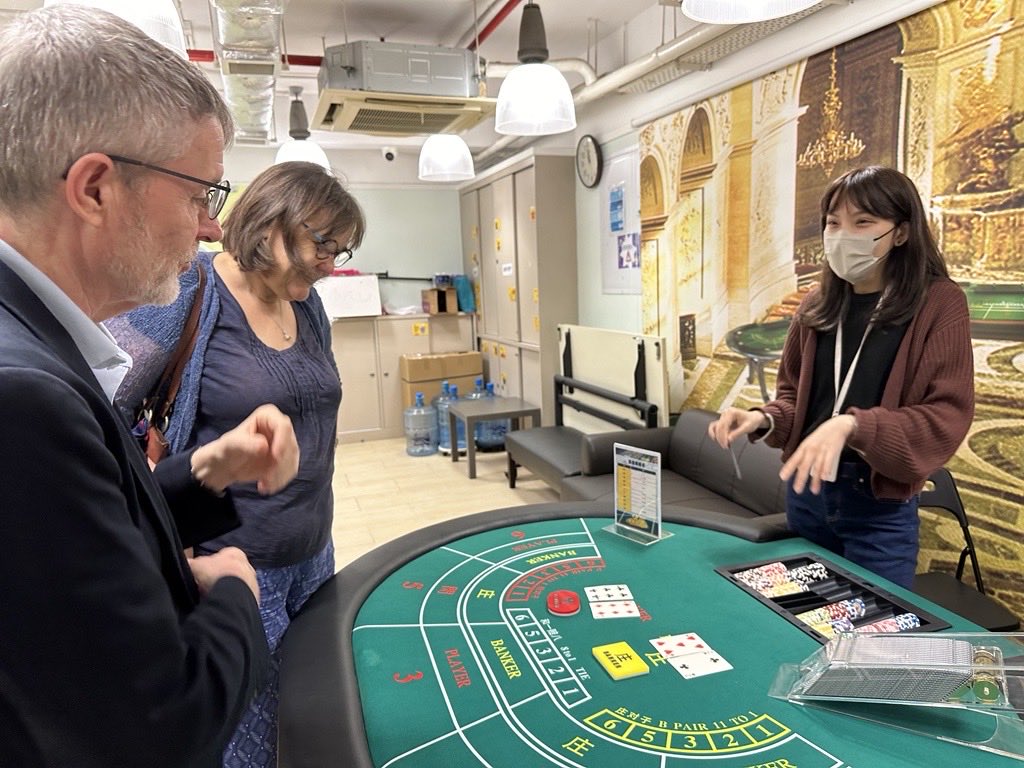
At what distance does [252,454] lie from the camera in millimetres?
1028

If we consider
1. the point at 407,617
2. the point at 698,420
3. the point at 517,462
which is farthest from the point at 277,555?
the point at 517,462

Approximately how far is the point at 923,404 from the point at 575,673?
3.32ft

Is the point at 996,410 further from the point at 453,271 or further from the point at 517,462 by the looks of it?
the point at 453,271

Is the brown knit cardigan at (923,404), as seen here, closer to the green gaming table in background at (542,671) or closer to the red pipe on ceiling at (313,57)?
the green gaming table in background at (542,671)

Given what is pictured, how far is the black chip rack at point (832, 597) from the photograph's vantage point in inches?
49.8

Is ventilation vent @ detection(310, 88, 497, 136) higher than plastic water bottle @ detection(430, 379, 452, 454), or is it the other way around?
ventilation vent @ detection(310, 88, 497, 136)

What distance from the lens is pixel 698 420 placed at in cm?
348

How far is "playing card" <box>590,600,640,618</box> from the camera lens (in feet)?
4.35

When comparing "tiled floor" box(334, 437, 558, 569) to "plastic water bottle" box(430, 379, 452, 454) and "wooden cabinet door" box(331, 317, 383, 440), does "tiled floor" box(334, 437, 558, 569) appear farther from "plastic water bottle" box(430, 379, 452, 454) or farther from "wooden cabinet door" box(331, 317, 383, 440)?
"wooden cabinet door" box(331, 317, 383, 440)

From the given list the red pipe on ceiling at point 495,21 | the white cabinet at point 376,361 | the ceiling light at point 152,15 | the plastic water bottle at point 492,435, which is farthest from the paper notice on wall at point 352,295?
the ceiling light at point 152,15

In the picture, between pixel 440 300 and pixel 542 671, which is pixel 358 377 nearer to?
pixel 440 300

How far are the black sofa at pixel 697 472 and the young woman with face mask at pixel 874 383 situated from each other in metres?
0.83

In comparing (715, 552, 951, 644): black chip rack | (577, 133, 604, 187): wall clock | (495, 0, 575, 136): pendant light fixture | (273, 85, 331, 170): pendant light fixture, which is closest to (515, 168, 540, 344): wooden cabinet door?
(577, 133, 604, 187): wall clock

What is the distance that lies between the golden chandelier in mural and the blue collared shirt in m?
2.66
